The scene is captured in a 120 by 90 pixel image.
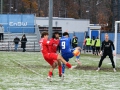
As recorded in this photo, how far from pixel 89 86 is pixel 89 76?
3868 mm

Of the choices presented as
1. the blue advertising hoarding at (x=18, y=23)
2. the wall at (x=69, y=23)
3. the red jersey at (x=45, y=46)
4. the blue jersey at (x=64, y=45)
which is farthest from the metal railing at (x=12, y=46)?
the red jersey at (x=45, y=46)

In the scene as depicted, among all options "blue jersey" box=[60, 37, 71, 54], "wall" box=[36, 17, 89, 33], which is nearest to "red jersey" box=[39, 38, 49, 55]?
"blue jersey" box=[60, 37, 71, 54]

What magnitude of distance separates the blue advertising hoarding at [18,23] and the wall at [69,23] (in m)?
2.83

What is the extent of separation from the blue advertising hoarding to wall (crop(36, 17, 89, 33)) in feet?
9.30

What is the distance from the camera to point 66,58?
1862cm

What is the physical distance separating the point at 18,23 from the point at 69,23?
7287 mm

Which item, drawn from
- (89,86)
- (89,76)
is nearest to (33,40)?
(89,76)

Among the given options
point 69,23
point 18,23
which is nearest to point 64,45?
point 18,23

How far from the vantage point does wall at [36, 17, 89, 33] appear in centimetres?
6172

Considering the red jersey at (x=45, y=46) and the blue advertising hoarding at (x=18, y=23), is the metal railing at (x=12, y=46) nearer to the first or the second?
the blue advertising hoarding at (x=18, y=23)

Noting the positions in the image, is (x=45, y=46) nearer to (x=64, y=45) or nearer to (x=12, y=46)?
(x=64, y=45)

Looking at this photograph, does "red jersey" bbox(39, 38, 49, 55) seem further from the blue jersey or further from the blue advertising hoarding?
the blue advertising hoarding

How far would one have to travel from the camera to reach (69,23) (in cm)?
6241

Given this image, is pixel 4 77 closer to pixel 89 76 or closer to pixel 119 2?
pixel 89 76
